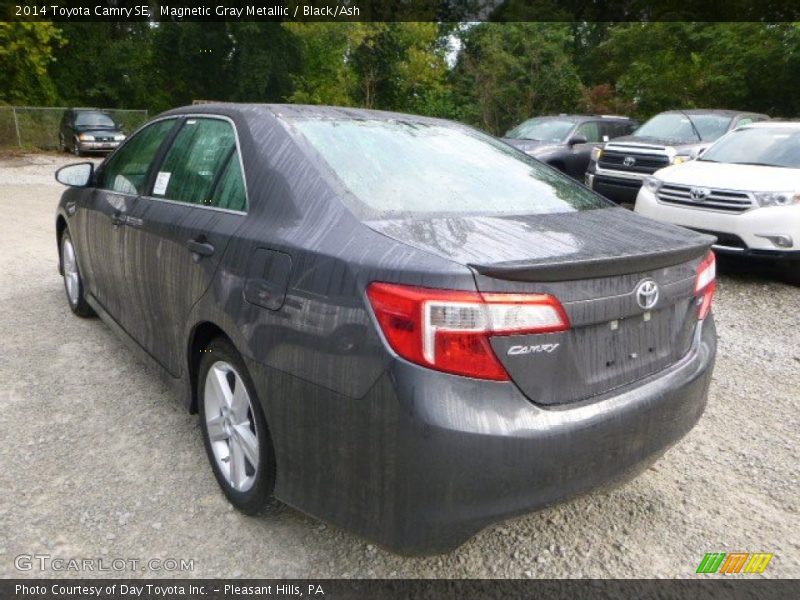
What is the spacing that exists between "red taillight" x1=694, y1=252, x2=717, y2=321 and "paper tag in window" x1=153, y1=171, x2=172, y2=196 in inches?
95.4

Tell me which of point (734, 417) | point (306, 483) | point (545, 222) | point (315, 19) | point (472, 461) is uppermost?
point (315, 19)

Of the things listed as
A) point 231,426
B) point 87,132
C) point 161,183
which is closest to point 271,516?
point 231,426

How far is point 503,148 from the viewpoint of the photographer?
3.14m

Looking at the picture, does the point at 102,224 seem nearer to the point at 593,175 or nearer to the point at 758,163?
the point at 758,163

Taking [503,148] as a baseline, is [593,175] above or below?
below

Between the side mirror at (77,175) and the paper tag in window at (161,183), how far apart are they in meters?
1.17

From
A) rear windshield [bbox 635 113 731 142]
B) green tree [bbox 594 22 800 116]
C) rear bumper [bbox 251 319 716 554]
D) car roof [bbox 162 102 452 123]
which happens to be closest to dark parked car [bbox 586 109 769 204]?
rear windshield [bbox 635 113 731 142]

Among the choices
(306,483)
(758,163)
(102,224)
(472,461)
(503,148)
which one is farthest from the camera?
(758,163)

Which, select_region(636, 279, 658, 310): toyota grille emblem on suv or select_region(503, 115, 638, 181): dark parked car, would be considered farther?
select_region(503, 115, 638, 181): dark parked car

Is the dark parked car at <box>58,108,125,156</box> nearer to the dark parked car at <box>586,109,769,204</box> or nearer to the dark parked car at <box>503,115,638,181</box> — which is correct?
the dark parked car at <box>503,115,638,181</box>

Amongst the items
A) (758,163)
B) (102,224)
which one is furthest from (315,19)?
(102,224)

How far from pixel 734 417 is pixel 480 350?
8.06 feet

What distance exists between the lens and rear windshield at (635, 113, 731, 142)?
34.0ft

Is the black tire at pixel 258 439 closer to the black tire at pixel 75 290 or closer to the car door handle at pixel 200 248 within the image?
the car door handle at pixel 200 248
